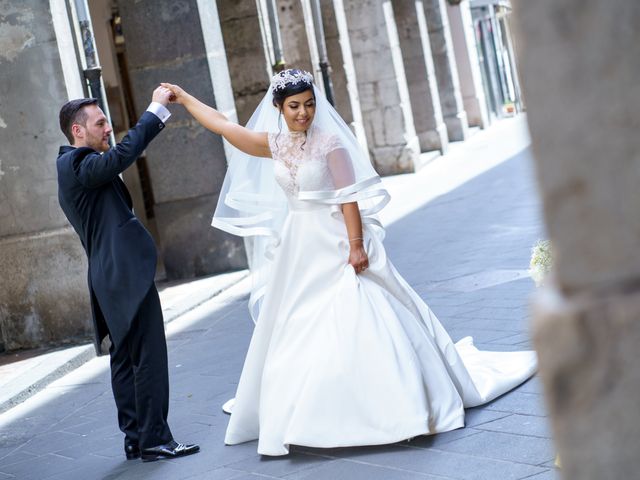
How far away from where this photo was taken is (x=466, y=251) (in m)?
9.87

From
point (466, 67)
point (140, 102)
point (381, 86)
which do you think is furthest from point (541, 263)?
point (466, 67)

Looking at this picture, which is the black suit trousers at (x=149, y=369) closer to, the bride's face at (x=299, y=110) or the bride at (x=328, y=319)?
the bride at (x=328, y=319)

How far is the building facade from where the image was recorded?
8.45m

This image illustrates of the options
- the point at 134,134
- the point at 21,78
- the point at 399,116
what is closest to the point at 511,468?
the point at 134,134

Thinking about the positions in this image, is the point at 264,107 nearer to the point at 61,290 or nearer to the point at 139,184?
the point at 61,290

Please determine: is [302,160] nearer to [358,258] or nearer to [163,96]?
[358,258]

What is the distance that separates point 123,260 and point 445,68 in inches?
767

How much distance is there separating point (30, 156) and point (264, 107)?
366 centimetres

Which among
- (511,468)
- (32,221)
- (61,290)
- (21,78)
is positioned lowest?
(511,468)

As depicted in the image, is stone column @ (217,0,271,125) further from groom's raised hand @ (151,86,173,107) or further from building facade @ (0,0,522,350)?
groom's raised hand @ (151,86,173,107)

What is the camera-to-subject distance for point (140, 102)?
11195 millimetres

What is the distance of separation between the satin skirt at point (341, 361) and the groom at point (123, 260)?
15.0 inches

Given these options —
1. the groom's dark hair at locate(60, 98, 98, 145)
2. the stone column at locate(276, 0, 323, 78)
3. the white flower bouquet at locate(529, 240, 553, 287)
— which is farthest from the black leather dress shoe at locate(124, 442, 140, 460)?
the stone column at locate(276, 0, 323, 78)

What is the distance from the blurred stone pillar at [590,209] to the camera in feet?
3.65
